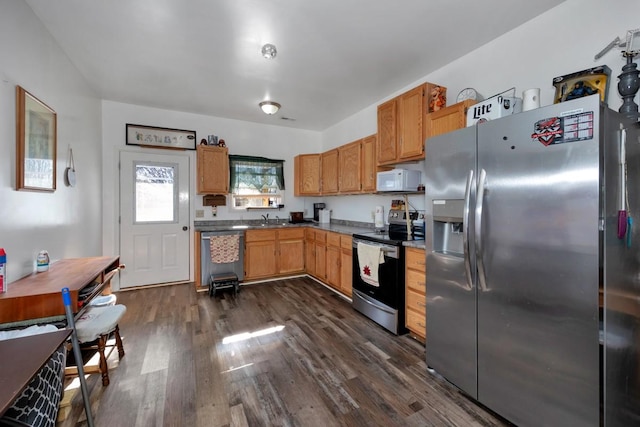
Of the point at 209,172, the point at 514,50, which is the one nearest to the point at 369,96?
the point at 514,50

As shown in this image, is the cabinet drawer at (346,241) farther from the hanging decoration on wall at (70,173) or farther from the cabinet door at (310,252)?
the hanging decoration on wall at (70,173)

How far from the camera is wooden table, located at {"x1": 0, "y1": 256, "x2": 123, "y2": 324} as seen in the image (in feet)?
4.70

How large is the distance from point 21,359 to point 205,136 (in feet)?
13.3

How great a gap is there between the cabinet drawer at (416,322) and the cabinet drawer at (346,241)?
3.70ft

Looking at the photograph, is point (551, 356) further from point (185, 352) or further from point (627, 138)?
point (185, 352)

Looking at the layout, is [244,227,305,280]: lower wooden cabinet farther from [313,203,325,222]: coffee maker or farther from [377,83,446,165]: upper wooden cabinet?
[377,83,446,165]: upper wooden cabinet

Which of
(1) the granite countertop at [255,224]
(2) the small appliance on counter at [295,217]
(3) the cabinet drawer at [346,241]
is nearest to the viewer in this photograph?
(3) the cabinet drawer at [346,241]

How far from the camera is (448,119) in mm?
2391

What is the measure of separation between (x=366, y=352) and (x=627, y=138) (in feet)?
7.27

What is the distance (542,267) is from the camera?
1431 millimetres

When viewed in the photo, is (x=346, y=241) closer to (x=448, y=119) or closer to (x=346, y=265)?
(x=346, y=265)

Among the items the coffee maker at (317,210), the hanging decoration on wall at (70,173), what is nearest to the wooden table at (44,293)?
the hanging decoration on wall at (70,173)

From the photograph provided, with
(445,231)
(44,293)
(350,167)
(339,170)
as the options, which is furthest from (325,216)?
(44,293)

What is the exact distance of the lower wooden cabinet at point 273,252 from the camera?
425cm
